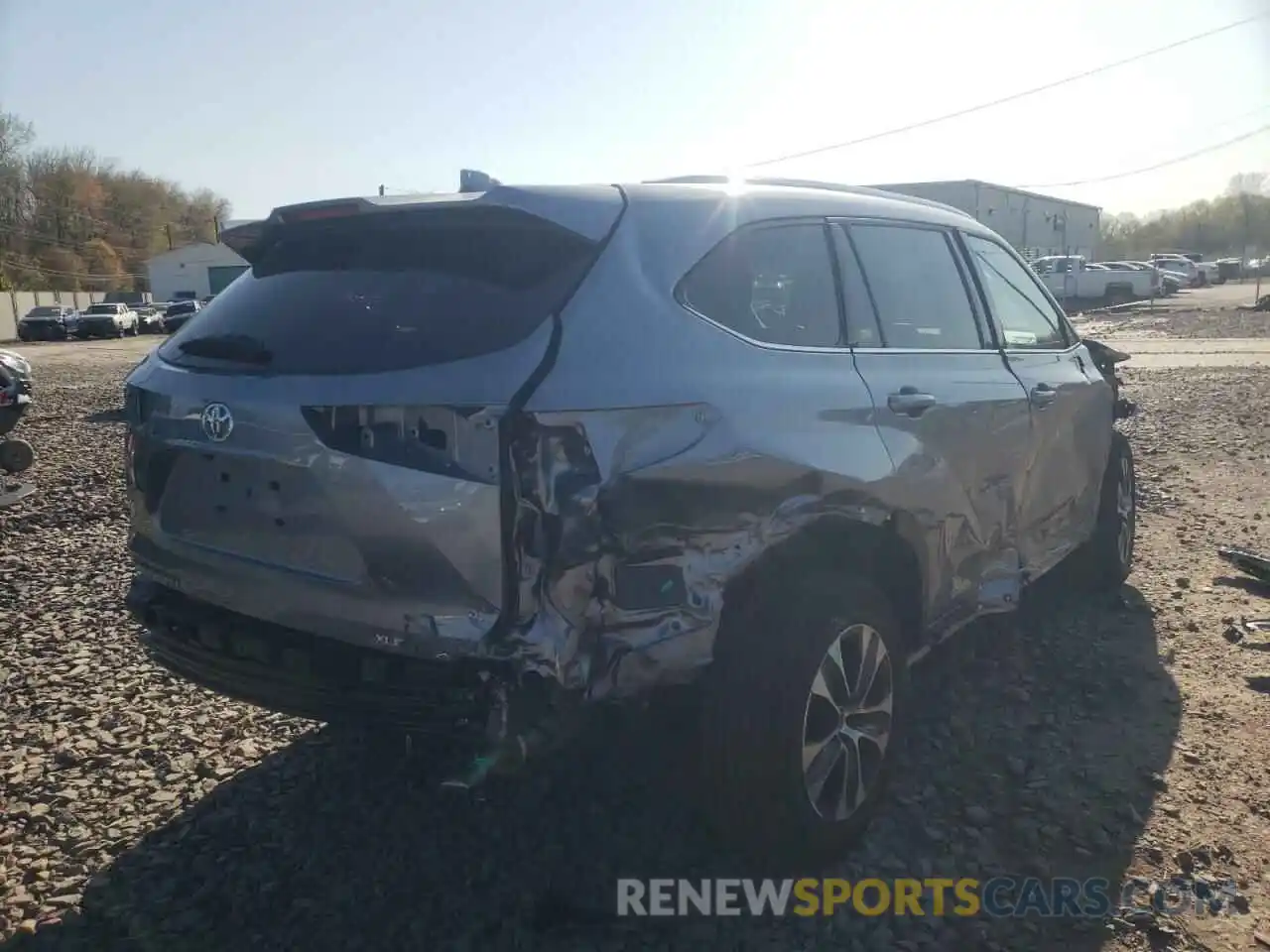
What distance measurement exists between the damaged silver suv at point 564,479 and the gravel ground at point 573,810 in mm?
319

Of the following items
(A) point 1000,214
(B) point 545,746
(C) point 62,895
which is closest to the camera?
(B) point 545,746

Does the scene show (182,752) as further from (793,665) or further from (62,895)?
(793,665)

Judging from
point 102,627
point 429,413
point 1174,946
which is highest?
point 429,413

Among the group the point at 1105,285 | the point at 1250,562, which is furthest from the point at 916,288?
the point at 1105,285

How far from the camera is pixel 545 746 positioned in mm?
2301

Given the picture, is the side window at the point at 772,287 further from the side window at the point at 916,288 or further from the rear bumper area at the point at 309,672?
the rear bumper area at the point at 309,672

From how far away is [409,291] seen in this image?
259cm

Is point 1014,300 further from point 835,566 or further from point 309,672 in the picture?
point 309,672

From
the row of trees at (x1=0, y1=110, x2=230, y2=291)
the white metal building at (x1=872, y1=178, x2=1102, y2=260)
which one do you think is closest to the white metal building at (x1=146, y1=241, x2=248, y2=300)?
the row of trees at (x1=0, y1=110, x2=230, y2=291)

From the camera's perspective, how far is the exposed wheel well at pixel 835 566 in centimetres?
263

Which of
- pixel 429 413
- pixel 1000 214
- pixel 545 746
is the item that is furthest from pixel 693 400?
pixel 1000 214

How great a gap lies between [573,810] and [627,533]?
130cm

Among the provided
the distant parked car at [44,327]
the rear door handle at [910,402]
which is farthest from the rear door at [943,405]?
the distant parked car at [44,327]

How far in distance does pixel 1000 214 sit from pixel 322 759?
142 feet
